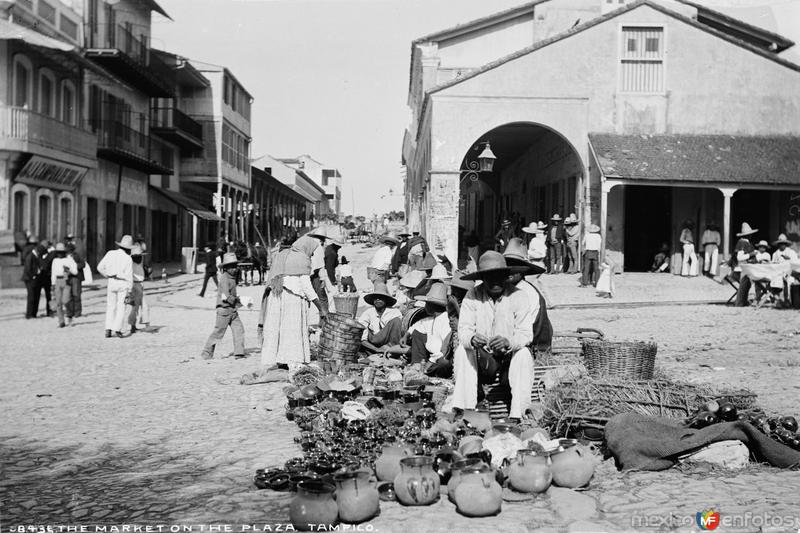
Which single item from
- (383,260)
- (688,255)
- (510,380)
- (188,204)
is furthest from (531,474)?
(188,204)

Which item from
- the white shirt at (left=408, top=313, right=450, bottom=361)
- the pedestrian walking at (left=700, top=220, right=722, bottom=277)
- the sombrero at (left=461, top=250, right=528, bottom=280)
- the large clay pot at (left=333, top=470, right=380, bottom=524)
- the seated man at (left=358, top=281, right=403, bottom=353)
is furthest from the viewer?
the pedestrian walking at (left=700, top=220, right=722, bottom=277)

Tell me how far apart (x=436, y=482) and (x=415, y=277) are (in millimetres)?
7021

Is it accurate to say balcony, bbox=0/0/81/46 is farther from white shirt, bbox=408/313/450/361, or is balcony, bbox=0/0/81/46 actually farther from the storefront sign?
white shirt, bbox=408/313/450/361

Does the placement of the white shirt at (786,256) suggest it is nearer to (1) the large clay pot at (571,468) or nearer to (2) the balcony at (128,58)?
(1) the large clay pot at (571,468)

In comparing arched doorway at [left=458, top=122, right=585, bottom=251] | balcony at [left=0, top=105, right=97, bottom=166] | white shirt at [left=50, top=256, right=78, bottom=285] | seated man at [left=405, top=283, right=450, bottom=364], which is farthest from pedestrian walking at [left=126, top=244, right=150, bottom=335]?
balcony at [left=0, top=105, right=97, bottom=166]

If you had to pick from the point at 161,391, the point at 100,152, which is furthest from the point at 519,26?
the point at 161,391

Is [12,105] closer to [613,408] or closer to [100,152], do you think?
[100,152]

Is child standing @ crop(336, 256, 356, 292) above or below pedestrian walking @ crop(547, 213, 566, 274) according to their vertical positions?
below

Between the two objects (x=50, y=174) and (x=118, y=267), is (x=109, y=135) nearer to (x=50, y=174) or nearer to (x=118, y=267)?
(x=50, y=174)

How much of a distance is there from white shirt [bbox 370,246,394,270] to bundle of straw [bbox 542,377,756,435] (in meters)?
10.4

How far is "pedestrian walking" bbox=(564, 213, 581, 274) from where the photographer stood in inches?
888

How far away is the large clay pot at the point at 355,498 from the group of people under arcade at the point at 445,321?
2.37 meters

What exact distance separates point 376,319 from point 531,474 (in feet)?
19.2

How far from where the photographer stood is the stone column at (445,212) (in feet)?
72.9
